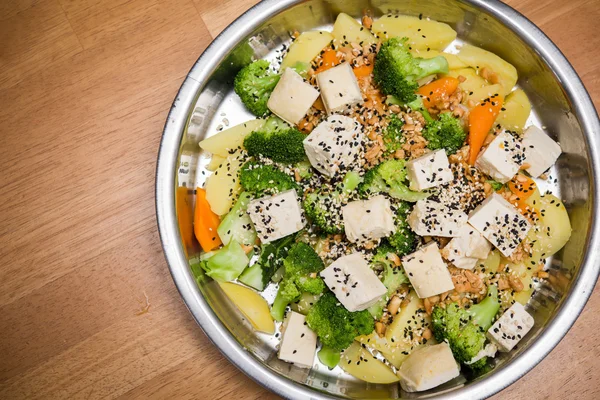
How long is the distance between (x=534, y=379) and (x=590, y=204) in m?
0.86

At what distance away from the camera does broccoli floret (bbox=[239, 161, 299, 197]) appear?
6.80 feet

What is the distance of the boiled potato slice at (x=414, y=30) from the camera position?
2.22 metres

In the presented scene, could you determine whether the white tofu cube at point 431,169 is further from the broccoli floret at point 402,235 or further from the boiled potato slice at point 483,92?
the boiled potato slice at point 483,92

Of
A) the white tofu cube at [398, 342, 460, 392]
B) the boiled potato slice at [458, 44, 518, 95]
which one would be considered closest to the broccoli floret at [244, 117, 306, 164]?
the boiled potato slice at [458, 44, 518, 95]

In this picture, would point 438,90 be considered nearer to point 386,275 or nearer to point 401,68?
point 401,68

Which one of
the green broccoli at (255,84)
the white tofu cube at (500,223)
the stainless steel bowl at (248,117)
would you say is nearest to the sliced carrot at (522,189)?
the white tofu cube at (500,223)

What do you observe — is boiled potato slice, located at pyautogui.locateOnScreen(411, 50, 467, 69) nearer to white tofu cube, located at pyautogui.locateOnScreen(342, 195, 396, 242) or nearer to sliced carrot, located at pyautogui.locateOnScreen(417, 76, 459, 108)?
sliced carrot, located at pyautogui.locateOnScreen(417, 76, 459, 108)

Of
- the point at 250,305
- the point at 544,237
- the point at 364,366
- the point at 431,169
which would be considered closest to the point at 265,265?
the point at 250,305

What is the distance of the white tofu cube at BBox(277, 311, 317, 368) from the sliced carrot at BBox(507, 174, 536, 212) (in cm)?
111

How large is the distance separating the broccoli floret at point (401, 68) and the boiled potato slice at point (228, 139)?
61 centimetres

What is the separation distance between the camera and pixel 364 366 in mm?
2094

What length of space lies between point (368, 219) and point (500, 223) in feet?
1.89

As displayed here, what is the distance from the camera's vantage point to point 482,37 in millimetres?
2264

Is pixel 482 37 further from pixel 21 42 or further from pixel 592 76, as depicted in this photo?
pixel 21 42
